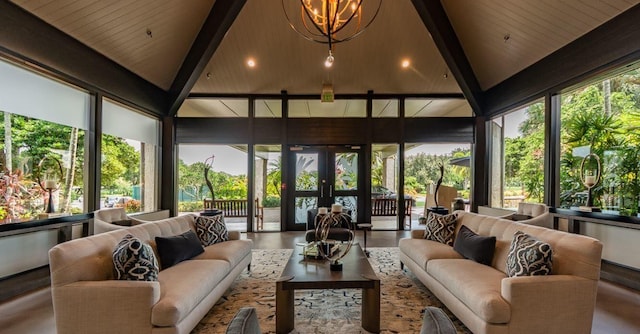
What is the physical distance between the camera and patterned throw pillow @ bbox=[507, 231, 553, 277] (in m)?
2.25

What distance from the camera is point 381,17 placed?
5527 millimetres

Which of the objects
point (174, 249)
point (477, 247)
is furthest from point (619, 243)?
point (174, 249)

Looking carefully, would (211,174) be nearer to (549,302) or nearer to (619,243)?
(549,302)

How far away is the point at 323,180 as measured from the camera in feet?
23.9

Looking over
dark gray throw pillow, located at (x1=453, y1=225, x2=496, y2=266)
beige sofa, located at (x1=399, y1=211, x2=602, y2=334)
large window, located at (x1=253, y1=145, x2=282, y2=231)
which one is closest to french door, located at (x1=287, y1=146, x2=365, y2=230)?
large window, located at (x1=253, y1=145, x2=282, y2=231)

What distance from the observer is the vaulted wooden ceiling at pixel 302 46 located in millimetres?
3723

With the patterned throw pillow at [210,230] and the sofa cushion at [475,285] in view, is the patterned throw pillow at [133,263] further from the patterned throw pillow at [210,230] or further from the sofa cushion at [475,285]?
the sofa cushion at [475,285]

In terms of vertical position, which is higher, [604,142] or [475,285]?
[604,142]

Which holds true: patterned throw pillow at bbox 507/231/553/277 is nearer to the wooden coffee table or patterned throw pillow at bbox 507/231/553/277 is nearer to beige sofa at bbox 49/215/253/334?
the wooden coffee table

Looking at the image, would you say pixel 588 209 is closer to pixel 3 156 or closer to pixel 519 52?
pixel 519 52

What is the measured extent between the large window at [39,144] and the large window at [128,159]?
1.69 ft

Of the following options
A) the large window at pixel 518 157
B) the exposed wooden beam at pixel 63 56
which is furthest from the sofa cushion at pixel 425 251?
the exposed wooden beam at pixel 63 56

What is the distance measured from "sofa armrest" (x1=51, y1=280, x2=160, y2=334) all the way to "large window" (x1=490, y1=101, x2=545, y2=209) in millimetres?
6003

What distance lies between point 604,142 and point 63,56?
7493mm
